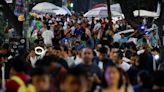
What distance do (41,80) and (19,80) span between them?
50.7 inches

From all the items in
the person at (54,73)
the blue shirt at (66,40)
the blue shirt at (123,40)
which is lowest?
the blue shirt at (66,40)

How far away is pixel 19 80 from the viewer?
8.85 metres

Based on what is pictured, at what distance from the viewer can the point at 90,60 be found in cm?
1117

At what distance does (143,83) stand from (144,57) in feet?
8.79

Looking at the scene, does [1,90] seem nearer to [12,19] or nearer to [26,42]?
[26,42]

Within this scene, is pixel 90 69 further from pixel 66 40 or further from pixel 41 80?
pixel 66 40

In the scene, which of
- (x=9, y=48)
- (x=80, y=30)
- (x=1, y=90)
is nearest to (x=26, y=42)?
(x=9, y=48)

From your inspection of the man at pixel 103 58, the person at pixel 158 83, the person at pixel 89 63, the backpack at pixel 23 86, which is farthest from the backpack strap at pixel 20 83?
the man at pixel 103 58

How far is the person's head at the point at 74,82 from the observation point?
23.9ft

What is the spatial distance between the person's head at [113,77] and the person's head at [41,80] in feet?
3.51

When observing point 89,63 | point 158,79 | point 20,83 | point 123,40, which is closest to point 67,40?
point 123,40

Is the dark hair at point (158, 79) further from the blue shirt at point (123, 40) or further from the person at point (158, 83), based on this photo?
the blue shirt at point (123, 40)

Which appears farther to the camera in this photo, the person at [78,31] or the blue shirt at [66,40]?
the person at [78,31]

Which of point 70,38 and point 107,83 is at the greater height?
point 107,83
